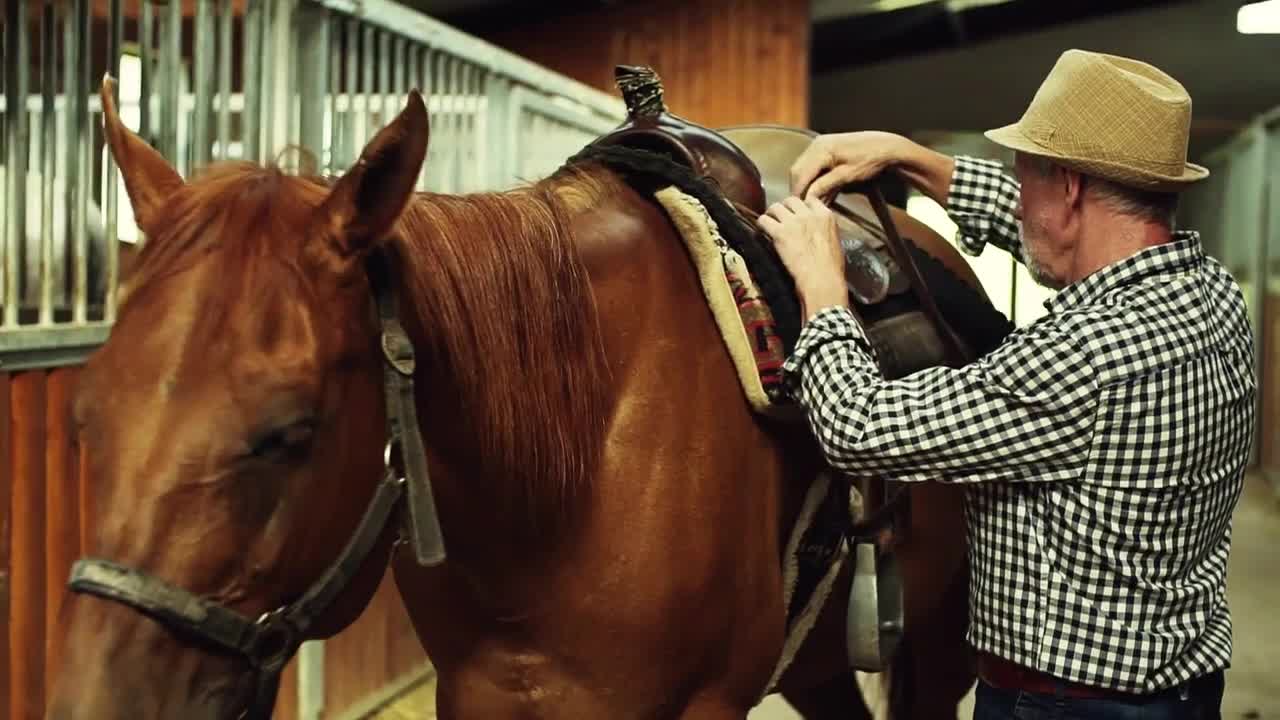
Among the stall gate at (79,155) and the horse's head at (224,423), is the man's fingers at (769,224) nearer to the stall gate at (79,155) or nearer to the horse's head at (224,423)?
the stall gate at (79,155)

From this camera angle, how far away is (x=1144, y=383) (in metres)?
1.45

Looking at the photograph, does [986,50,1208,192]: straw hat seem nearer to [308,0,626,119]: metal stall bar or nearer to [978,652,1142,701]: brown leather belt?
[978,652,1142,701]: brown leather belt

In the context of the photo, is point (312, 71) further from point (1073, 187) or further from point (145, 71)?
point (1073, 187)

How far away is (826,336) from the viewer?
62.7 inches

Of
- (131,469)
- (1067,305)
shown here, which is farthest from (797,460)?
(131,469)

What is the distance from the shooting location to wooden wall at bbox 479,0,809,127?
339 inches

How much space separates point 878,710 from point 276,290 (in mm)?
3115

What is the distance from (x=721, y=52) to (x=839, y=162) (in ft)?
22.8

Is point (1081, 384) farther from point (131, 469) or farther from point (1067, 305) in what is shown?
point (131, 469)

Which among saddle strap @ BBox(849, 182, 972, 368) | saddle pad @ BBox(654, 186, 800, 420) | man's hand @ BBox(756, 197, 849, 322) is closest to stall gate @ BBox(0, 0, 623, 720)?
saddle pad @ BBox(654, 186, 800, 420)

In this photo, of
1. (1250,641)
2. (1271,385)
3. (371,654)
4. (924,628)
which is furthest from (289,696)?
(1271,385)

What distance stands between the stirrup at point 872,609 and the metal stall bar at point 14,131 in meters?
1.55

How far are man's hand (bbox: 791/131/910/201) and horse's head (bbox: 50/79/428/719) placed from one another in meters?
0.88

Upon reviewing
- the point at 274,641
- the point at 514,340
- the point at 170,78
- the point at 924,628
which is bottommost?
the point at 924,628
